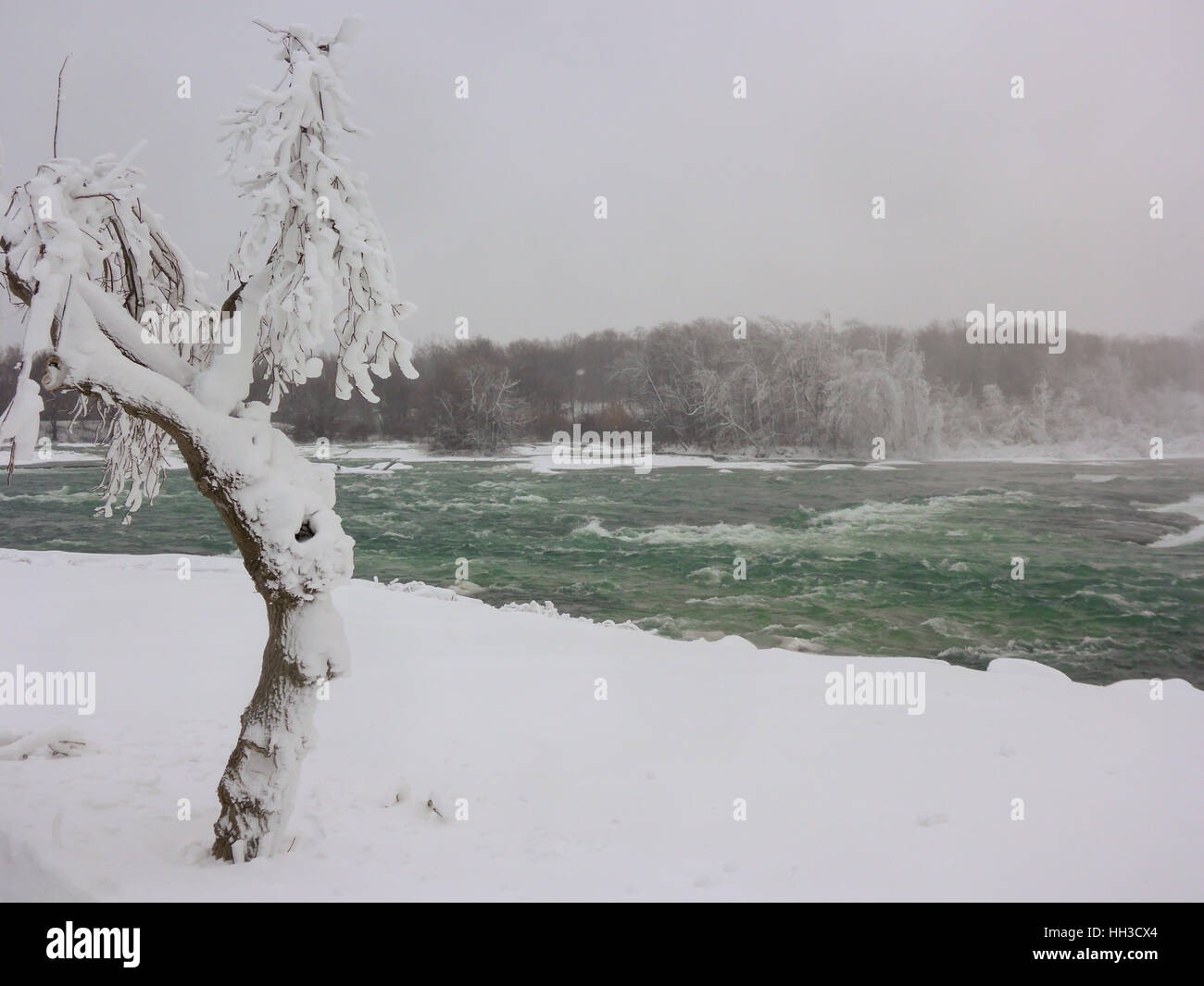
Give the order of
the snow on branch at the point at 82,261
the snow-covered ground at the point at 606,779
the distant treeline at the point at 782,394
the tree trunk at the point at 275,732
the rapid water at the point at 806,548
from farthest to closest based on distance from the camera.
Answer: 1. the distant treeline at the point at 782,394
2. the rapid water at the point at 806,548
3. the snow-covered ground at the point at 606,779
4. the tree trunk at the point at 275,732
5. the snow on branch at the point at 82,261

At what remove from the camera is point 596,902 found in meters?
3.62

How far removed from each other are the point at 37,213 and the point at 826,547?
17.8 metres

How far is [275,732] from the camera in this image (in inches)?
145

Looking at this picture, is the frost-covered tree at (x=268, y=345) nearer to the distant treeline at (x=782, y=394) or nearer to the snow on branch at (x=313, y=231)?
the snow on branch at (x=313, y=231)

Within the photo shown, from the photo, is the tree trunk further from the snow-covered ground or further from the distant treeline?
the distant treeline

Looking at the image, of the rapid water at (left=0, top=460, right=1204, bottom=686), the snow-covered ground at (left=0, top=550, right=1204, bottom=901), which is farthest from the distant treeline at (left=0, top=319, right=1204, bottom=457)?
the snow-covered ground at (left=0, top=550, right=1204, bottom=901)

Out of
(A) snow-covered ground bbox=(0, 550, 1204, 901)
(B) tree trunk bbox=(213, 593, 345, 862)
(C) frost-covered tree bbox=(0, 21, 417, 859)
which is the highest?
(C) frost-covered tree bbox=(0, 21, 417, 859)

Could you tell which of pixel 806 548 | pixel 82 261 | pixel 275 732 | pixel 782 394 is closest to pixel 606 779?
pixel 275 732

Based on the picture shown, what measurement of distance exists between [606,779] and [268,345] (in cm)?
346

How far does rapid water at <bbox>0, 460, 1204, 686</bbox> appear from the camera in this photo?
12.7m

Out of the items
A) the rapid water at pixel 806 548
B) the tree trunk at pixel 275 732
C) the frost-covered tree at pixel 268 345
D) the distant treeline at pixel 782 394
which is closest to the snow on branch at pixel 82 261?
the frost-covered tree at pixel 268 345

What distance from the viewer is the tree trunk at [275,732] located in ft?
12.0

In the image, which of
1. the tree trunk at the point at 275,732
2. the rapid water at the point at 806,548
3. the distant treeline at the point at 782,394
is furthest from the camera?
the distant treeline at the point at 782,394

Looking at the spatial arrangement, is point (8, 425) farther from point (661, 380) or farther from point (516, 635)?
point (661, 380)
